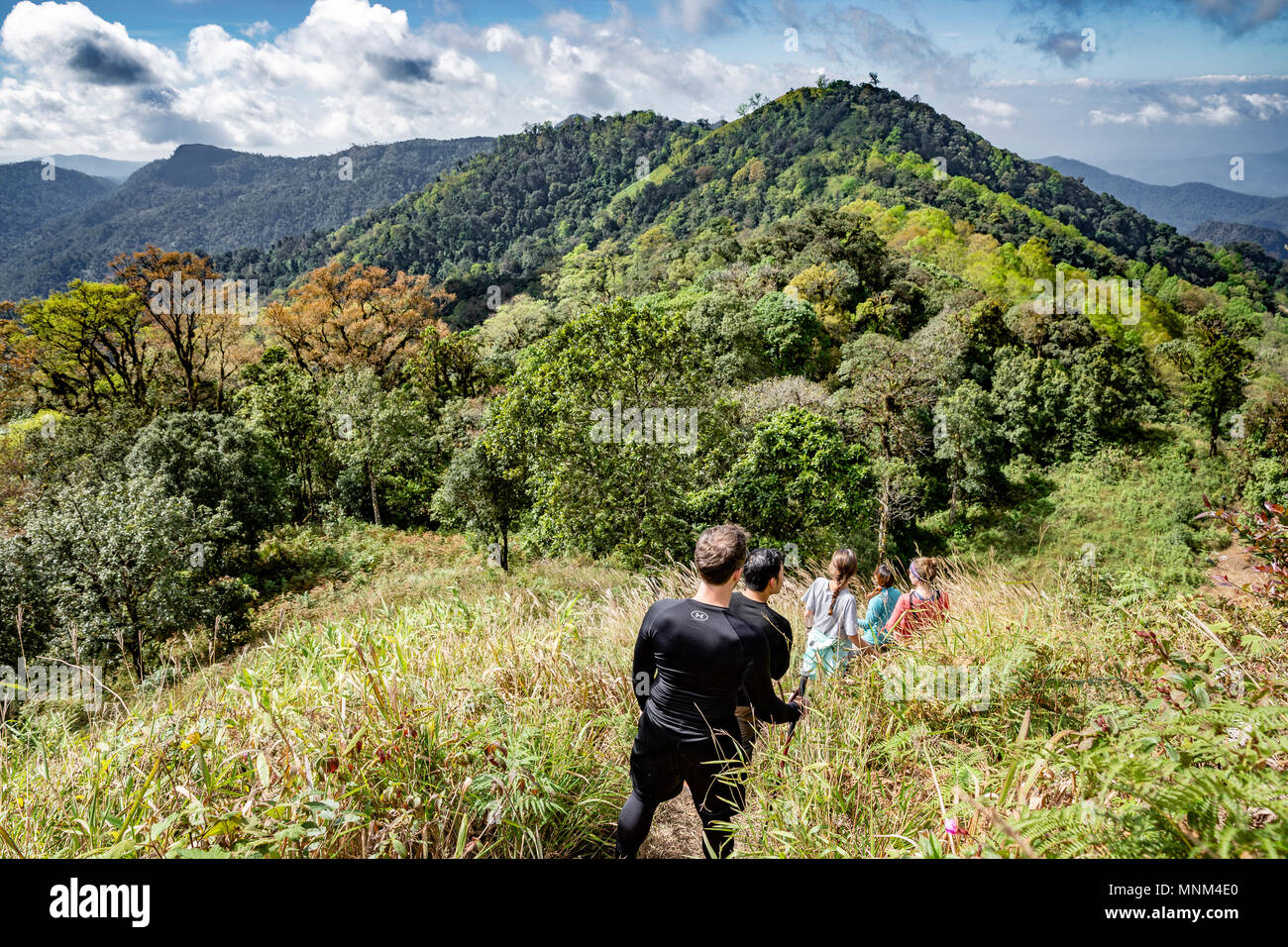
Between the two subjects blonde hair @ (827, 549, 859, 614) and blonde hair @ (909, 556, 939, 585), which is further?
blonde hair @ (909, 556, 939, 585)

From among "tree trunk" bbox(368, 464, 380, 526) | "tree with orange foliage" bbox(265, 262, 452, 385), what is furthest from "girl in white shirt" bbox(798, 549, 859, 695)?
"tree with orange foliage" bbox(265, 262, 452, 385)

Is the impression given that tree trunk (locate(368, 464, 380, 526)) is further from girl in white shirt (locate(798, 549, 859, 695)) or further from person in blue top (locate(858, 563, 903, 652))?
person in blue top (locate(858, 563, 903, 652))

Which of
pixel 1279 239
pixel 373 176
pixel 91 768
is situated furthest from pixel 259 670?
pixel 1279 239

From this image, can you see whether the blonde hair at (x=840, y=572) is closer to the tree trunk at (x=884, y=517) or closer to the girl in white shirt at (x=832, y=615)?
the girl in white shirt at (x=832, y=615)

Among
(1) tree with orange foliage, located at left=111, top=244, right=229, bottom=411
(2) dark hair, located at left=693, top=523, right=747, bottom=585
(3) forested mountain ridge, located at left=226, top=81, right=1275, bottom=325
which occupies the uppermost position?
(3) forested mountain ridge, located at left=226, top=81, right=1275, bottom=325

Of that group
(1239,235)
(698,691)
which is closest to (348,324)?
(698,691)

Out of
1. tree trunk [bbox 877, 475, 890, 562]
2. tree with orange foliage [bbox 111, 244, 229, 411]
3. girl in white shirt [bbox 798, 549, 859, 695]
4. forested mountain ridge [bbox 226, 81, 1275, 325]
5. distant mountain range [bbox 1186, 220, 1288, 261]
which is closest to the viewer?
girl in white shirt [bbox 798, 549, 859, 695]

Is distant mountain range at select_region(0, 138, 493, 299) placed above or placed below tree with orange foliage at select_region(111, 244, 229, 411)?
above

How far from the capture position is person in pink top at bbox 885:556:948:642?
3.82m

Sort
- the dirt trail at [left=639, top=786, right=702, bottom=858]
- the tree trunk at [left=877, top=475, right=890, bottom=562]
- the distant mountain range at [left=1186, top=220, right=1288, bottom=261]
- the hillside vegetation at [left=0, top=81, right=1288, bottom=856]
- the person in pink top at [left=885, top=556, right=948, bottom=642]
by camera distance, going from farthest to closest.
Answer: the distant mountain range at [left=1186, top=220, right=1288, bottom=261], the tree trunk at [left=877, top=475, right=890, bottom=562], the person in pink top at [left=885, top=556, right=948, bottom=642], the dirt trail at [left=639, top=786, right=702, bottom=858], the hillside vegetation at [left=0, top=81, right=1288, bottom=856]

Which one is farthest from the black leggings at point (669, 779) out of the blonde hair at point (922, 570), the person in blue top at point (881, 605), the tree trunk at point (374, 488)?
the tree trunk at point (374, 488)

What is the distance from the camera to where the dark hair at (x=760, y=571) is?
2.92 m

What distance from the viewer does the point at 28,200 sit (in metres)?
169

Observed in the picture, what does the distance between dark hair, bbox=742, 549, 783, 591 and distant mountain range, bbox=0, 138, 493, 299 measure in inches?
5313
